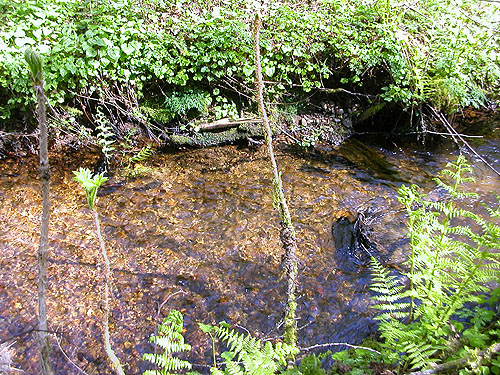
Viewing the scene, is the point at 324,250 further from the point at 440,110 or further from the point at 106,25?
the point at 106,25

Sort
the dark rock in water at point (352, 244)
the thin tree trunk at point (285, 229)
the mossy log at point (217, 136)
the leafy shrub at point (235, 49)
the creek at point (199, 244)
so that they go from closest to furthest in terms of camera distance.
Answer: the thin tree trunk at point (285, 229), the creek at point (199, 244), the dark rock in water at point (352, 244), the leafy shrub at point (235, 49), the mossy log at point (217, 136)

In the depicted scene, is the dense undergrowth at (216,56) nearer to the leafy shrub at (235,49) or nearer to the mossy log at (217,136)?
the leafy shrub at (235,49)

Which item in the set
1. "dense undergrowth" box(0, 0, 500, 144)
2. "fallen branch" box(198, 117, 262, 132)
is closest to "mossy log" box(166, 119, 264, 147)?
"fallen branch" box(198, 117, 262, 132)

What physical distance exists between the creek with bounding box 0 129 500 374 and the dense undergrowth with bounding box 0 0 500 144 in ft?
3.20

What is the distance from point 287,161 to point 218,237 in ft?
7.47

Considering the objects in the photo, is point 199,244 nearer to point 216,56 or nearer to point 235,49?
point 216,56

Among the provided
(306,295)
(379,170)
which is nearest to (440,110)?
(379,170)

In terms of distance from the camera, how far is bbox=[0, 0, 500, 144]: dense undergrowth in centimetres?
526

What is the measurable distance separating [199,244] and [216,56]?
11.1ft

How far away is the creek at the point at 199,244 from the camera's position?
308cm

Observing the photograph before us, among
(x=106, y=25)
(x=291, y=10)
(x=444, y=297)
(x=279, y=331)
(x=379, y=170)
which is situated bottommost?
(x=279, y=331)

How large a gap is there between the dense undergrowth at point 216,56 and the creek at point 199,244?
97 centimetres

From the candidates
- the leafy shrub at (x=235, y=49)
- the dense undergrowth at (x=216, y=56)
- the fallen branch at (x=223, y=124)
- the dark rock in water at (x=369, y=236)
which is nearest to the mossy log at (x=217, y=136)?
the fallen branch at (x=223, y=124)

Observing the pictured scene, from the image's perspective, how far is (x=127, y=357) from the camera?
9.25 ft
